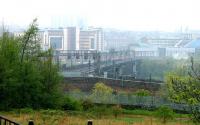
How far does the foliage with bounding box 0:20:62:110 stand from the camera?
23.7 metres

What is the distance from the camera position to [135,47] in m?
179

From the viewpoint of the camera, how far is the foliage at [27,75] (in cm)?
2367

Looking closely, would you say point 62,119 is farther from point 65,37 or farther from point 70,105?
point 65,37

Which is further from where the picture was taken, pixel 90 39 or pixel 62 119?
pixel 90 39

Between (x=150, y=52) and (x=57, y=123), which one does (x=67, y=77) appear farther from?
(x=150, y=52)

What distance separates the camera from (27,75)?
81.5 ft

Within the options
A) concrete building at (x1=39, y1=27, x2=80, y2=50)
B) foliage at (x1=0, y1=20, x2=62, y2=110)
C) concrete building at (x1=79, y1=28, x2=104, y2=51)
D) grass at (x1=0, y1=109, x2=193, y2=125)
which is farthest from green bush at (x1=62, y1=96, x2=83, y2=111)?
concrete building at (x1=79, y1=28, x2=104, y2=51)

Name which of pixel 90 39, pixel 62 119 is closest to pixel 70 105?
pixel 62 119

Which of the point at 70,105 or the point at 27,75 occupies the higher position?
the point at 27,75

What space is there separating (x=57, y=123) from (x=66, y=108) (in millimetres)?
12831

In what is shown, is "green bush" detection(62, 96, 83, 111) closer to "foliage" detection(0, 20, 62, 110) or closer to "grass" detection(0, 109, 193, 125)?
"foliage" detection(0, 20, 62, 110)

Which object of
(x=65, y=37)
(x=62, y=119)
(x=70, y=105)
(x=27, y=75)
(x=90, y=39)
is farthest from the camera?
(x=90, y=39)

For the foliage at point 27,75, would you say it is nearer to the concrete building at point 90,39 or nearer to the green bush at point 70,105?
the green bush at point 70,105

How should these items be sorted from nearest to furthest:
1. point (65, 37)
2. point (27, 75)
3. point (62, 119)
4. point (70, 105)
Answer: point (62, 119) → point (27, 75) → point (70, 105) → point (65, 37)
